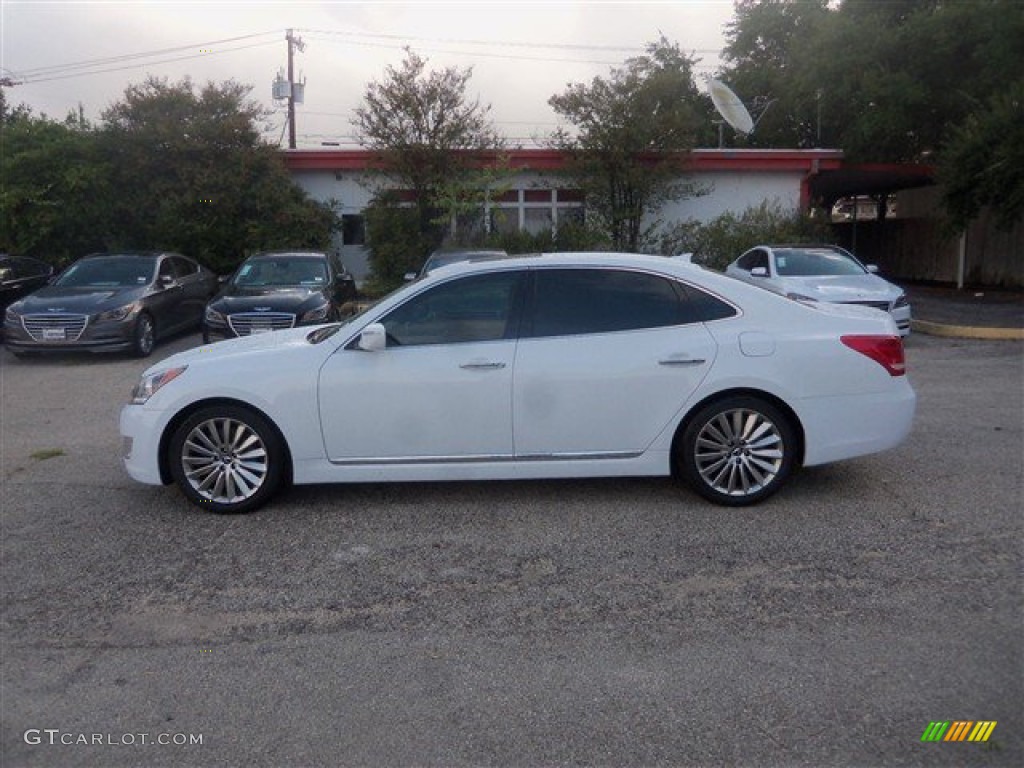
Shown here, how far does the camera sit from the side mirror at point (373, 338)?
599 centimetres

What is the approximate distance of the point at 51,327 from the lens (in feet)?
43.8

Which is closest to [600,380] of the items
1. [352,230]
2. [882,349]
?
[882,349]

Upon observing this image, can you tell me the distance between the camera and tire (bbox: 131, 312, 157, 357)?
1368 centimetres

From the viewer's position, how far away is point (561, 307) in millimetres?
6234

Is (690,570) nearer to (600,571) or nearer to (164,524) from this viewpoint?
(600,571)

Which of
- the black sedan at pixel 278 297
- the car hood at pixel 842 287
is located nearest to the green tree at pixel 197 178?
the black sedan at pixel 278 297

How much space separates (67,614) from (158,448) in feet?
5.32

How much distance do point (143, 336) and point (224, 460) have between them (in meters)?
8.53

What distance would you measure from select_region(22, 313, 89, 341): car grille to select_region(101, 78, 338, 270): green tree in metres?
7.68

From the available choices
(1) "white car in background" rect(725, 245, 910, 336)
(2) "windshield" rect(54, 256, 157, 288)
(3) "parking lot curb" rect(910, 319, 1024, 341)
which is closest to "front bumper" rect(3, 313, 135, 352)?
(2) "windshield" rect(54, 256, 157, 288)

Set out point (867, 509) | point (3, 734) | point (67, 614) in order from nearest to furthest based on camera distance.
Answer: point (3, 734) → point (67, 614) → point (867, 509)

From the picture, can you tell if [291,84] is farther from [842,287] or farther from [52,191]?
[842,287]

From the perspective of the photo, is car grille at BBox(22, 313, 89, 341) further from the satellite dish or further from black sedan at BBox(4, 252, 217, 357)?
the satellite dish

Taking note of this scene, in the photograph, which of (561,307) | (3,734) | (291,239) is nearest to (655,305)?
(561,307)
